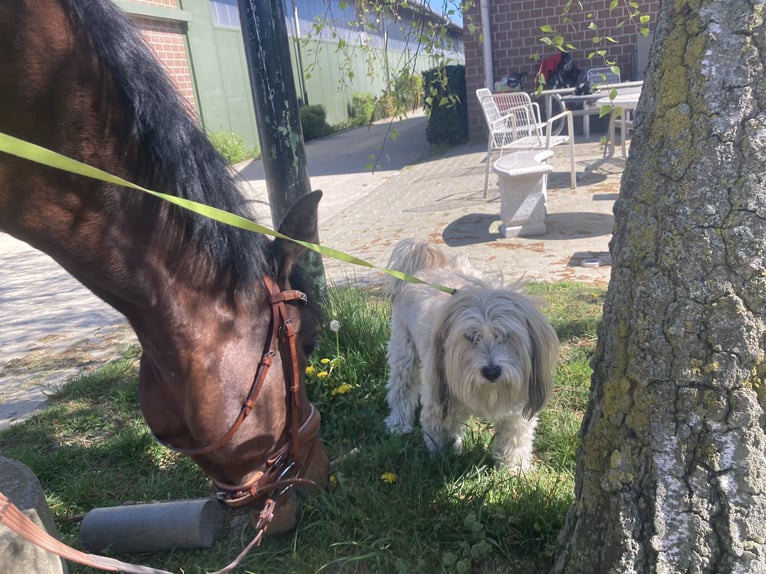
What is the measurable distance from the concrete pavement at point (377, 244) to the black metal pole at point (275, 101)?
0.46 metres

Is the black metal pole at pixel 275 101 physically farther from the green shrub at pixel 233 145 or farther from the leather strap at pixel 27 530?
the green shrub at pixel 233 145

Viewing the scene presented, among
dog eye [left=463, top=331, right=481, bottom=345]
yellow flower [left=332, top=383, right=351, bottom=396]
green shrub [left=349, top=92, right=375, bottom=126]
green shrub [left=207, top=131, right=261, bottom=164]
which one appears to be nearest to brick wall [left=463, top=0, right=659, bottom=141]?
green shrub [left=207, top=131, right=261, bottom=164]

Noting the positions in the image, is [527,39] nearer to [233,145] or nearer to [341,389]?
→ [233,145]

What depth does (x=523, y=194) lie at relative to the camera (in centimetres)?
635

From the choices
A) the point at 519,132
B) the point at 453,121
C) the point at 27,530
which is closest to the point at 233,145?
the point at 453,121

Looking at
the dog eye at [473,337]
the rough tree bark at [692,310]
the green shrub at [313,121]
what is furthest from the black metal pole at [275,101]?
the green shrub at [313,121]

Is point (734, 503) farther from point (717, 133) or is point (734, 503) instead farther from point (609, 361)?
point (717, 133)

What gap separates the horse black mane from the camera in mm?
1318

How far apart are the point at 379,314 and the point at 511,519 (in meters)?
1.93

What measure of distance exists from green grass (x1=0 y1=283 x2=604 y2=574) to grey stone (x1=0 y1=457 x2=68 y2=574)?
0.55 m

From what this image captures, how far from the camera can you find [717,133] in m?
1.32

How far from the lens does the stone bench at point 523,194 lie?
20.4 ft

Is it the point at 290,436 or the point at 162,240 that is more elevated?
the point at 162,240

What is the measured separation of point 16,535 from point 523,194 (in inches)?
221
